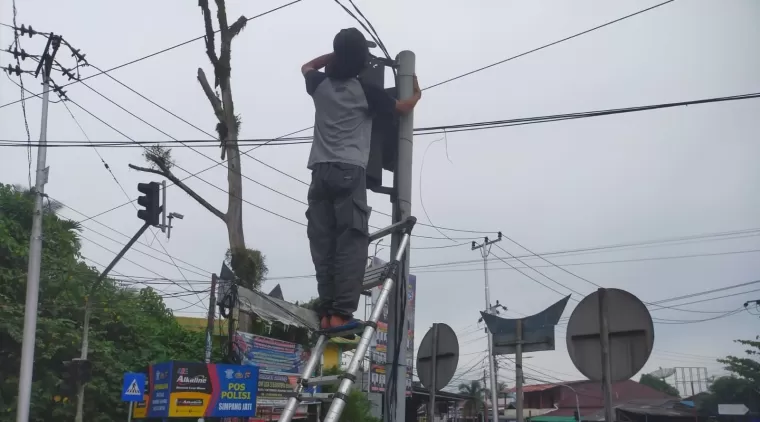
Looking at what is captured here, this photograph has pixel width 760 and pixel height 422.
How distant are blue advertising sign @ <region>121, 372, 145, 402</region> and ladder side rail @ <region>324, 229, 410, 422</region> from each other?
1091 centimetres

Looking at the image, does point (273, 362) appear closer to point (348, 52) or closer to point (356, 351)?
point (348, 52)

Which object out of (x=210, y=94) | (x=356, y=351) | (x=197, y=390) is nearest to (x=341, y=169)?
(x=356, y=351)

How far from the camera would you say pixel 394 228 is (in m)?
4.55

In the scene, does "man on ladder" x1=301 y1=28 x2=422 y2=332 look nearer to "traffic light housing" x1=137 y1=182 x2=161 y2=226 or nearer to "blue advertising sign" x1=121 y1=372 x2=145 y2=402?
"traffic light housing" x1=137 y1=182 x2=161 y2=226

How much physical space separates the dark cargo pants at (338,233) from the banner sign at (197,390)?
961 centimetres

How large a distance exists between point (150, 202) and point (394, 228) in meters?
10.2

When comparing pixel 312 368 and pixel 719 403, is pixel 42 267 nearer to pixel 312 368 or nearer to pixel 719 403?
pixel 312 368

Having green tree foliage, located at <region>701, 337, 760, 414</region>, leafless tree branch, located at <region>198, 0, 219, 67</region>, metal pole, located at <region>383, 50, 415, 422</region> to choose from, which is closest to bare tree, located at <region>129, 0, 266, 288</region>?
leafless tree branch, located at <region>198, 0, 219, 67</region>

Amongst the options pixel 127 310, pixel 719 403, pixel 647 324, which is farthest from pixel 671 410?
pixel 647 324

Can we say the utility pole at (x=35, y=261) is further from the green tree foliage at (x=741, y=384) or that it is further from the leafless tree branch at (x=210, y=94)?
the green tree foliage at (x=741, y=384)

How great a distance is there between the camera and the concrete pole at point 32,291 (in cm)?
1422

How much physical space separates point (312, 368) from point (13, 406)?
50.4 ft

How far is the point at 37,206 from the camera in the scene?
15266 millimetres

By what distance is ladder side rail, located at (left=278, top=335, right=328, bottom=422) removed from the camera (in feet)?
10.9
